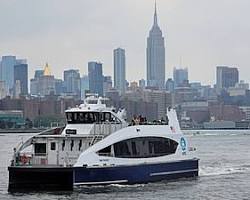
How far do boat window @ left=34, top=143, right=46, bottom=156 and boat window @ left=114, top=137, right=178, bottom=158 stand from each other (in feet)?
14.6

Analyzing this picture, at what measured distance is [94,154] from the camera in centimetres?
4219

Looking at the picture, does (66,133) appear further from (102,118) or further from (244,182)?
(244,182)

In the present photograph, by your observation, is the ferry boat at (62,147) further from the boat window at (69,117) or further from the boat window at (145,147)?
the boat window at (145,147)

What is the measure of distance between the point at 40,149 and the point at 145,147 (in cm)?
650

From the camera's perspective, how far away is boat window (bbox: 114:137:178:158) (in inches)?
1742

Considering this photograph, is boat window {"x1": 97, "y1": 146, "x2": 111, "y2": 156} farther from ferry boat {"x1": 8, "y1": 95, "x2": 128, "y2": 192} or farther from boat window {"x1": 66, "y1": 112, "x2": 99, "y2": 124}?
boat window {"x1": 66, "y1": 112, "x2": 99, "y2": 124}

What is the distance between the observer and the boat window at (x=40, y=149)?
44.8m

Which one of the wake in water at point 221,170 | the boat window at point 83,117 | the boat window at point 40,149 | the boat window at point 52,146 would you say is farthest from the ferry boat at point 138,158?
the wake in water at point 221,170

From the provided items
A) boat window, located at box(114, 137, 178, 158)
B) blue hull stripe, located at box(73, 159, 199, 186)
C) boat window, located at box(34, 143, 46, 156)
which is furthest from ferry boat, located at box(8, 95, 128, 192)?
boat window, located at box(114, 137, 178, 158)

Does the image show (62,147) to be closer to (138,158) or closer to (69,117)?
(69,117)

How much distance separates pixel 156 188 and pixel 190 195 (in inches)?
89.9

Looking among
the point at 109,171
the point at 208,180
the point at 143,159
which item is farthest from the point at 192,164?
the point at 109,171

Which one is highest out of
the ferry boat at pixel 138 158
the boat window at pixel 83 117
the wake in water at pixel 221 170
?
the boat window at pixel 83 117

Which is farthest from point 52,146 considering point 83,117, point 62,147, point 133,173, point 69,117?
point 133,173
